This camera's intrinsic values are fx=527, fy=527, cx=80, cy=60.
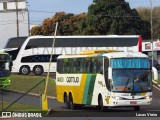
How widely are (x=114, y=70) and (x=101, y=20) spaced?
5720cm

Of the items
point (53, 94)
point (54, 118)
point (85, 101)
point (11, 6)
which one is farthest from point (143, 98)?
point (11, 6)

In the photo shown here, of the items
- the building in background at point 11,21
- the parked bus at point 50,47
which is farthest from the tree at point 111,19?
the building in background at point 11,21

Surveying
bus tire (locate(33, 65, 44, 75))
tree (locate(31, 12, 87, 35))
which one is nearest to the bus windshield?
bus tire (locate(33, 65, 44, 75))

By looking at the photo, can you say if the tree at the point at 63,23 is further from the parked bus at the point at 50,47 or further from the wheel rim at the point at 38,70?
the wheel rim at the point at 38,70

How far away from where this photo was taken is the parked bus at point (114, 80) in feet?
79.4

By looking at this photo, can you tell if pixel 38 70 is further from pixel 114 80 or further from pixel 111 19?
pixel 114 80

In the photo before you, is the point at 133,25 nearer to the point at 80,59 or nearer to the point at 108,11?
the point at 108,11

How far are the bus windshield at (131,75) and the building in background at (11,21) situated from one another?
7916 cm

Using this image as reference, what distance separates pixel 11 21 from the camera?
341ft

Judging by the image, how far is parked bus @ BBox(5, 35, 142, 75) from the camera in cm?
5734

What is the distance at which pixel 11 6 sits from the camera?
106188 mm

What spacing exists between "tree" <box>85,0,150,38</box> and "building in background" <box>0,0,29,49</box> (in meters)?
23.1

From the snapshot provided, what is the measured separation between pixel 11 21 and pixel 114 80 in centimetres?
8157

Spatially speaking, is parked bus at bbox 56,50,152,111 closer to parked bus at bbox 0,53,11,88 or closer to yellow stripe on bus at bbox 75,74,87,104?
yellow stripe on bus at bbox 75,74,87,104
